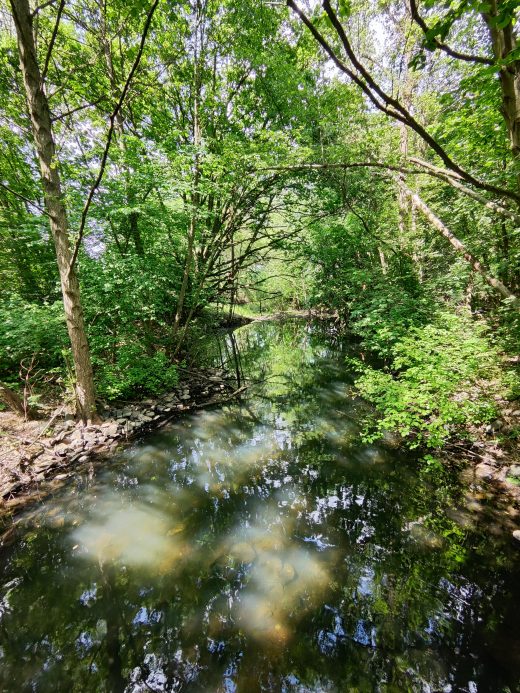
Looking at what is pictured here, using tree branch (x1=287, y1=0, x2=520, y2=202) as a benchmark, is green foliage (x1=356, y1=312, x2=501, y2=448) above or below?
below

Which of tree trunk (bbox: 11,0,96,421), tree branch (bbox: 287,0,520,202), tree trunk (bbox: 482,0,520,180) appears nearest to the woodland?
tree trunk (bbox: 11,0,96,421)

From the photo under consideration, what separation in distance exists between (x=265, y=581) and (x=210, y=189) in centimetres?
771

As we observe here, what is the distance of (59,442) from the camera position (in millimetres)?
5703

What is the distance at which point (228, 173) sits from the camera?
24.1 feet

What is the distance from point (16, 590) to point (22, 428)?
3.06 metres

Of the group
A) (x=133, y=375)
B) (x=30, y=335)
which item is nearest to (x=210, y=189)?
(x=133, y=375)

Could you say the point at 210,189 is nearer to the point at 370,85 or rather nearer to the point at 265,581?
the point at 370,85

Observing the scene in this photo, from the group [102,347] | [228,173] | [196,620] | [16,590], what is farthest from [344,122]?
[16,590]

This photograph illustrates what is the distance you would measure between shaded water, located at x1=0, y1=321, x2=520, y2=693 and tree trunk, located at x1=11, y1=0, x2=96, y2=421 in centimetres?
180

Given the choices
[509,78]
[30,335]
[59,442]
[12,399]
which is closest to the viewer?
[509,78]

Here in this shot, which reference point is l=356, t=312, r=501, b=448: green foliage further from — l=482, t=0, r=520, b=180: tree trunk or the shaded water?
l=482, t=0, r=520, b=180: tree trunk

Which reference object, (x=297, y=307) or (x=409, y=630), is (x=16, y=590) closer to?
(x=409, y=630)

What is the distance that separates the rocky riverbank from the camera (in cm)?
490

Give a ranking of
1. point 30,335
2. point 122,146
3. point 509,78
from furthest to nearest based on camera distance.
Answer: point 122,146
point 30,335
point 509,78
